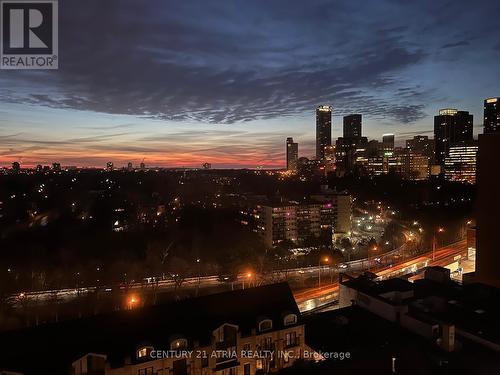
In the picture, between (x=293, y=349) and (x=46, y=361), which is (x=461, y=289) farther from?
(x=46, y=361)

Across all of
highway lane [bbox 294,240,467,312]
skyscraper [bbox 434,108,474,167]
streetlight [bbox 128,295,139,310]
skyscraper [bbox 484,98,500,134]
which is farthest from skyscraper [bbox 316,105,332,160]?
streetlight [bbox 128,295,139,310]

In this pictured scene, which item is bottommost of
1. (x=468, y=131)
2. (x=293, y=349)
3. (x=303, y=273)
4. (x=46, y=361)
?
(x=303, y=273)

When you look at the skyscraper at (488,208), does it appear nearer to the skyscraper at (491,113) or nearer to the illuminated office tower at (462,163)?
the illuminated office tower at (462,163)

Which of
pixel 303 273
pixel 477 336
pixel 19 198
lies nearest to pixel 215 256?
pixel 303 273

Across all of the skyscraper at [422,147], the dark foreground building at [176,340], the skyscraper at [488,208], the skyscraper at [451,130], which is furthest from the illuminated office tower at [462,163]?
the dark foreground building at [176,340]

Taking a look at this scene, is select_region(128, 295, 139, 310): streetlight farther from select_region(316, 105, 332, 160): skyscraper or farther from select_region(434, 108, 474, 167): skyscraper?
select_region(316, 105, 332, 160): skyscraper

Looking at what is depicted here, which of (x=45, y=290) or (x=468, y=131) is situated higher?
(x=468, y=131)

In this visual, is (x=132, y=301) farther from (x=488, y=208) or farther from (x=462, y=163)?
(x=462, y=163)
